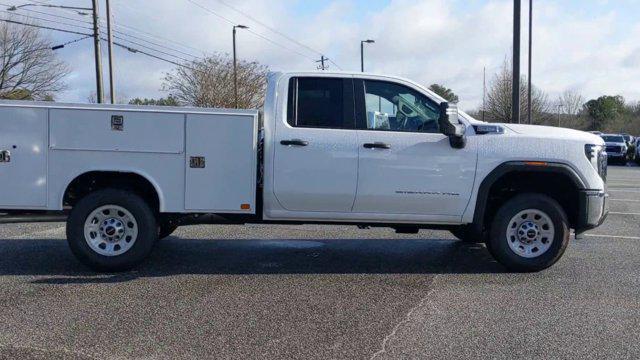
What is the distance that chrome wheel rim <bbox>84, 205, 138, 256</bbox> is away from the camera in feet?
22.6

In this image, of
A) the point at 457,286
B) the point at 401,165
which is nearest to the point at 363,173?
the point at 401,165

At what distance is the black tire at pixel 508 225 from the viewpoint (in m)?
7.08

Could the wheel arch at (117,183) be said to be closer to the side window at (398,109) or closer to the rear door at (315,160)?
the rear door at (315,160)

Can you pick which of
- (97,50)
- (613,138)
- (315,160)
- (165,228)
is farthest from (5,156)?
(613,138)

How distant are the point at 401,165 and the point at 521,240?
1.63 metres

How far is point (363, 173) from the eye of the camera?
22.5ft

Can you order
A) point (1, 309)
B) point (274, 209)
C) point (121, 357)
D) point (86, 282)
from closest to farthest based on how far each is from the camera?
1. point (121, 357)
2. point (1, 309)
3. point (86, 282)
4. point (274, 209)

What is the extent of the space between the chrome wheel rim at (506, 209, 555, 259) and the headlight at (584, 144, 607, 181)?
0.79 meters

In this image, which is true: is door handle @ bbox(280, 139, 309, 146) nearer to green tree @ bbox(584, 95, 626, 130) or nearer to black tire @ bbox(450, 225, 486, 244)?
black tire @ bbox(450, 225, 486, 244)

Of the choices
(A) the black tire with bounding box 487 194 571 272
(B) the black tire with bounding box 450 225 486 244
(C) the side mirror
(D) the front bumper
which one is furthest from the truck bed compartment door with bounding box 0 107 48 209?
(D) the front bumper

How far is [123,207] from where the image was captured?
6.84 meters

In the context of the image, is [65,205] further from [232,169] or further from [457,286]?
[457,286]

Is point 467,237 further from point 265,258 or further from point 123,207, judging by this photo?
point 123,207

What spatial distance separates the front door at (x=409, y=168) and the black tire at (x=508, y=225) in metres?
0.53
